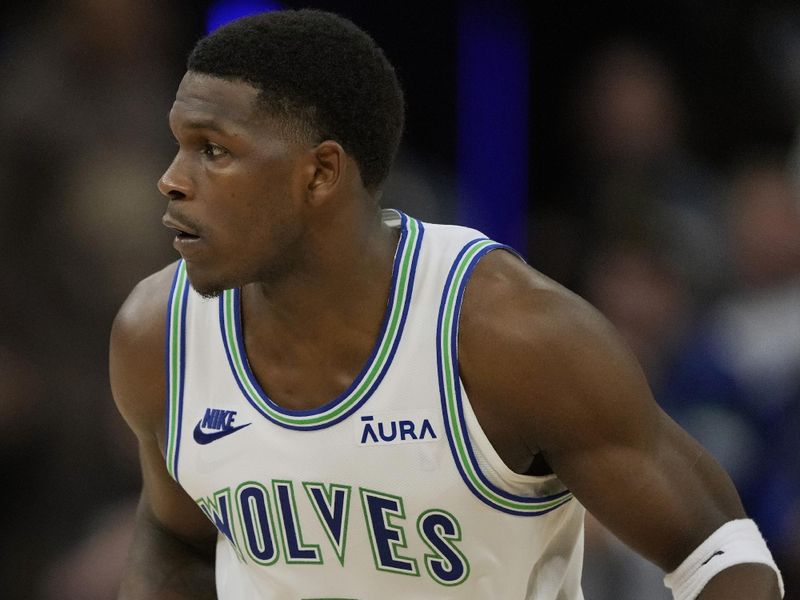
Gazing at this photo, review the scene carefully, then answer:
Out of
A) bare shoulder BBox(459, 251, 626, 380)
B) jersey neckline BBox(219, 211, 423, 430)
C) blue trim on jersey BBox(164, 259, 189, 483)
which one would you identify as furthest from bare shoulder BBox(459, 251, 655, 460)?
blue trim on jersey BBox(164, 259, 189, 483)

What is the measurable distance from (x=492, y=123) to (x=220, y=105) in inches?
92.4

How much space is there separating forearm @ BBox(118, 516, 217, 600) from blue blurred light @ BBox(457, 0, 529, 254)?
1894mm

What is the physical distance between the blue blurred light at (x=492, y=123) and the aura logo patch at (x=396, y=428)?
2114 millimetres

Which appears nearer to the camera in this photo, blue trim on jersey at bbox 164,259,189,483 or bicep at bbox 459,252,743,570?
bicep at bbox 459,252,743,570

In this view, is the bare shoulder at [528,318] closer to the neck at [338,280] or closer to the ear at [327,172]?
the neck at [338,280]

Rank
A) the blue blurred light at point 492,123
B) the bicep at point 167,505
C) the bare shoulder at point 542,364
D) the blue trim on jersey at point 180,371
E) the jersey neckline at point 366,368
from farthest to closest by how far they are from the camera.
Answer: the blue blurred light at point 492,123 < the bicep at point 167,505 < the blue trim on jersey at point 180,371 < the jersey neckline at point 366,368 < the bare shoulder at point 542,364

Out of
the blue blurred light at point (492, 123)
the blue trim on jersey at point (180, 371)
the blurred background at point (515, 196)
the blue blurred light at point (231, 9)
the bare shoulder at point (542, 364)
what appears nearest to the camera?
the bare shoulder at point (542, 364)

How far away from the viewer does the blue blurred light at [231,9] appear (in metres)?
4.06

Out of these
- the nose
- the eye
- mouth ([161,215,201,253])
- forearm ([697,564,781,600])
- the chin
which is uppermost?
the eye

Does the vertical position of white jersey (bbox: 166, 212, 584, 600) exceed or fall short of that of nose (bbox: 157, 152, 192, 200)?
it falls short

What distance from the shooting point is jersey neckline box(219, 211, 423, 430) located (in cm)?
217

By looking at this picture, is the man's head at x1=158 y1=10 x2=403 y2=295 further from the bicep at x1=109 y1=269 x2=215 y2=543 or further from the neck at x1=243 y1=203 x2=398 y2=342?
the bicep at x1=109 y1=269 x2=215 y2=543

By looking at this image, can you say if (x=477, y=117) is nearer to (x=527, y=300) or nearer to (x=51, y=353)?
(x=51, y=353)

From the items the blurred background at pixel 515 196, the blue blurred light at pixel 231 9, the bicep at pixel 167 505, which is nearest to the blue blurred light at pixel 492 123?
the blurred background at pixel 515 196
